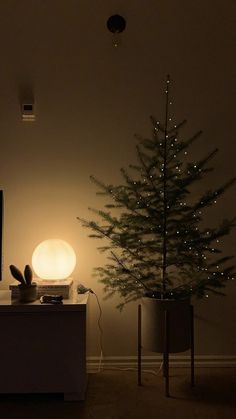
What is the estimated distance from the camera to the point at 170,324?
257 cm

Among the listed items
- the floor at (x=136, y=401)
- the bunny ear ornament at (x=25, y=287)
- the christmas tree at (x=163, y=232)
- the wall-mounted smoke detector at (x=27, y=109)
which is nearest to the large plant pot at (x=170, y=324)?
the christmas tree at (x=163, y=232)

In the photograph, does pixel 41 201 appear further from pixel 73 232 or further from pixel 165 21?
pixel 165 21

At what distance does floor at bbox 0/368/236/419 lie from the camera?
7.59 feet

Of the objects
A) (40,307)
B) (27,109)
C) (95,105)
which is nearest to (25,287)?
(40,307)

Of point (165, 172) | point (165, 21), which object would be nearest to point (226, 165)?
point (165, 172)

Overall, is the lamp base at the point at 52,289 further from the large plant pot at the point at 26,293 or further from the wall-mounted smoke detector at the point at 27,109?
the wall-mounted smoke detector at the point at 27,109

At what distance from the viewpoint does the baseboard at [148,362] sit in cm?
302

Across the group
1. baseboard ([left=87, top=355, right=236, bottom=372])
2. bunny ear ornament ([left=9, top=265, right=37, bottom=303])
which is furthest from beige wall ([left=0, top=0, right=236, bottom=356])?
bunny ear ornament ([left=9, top=265, right=37, bottom=303])

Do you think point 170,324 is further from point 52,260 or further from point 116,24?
point 116,24

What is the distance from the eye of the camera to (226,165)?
3.10m

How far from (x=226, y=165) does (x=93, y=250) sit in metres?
1.11

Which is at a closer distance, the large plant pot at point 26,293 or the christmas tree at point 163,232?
the large plant pot at point 26,293

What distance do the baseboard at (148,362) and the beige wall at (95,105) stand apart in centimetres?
5

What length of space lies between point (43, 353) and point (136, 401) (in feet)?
1.93
